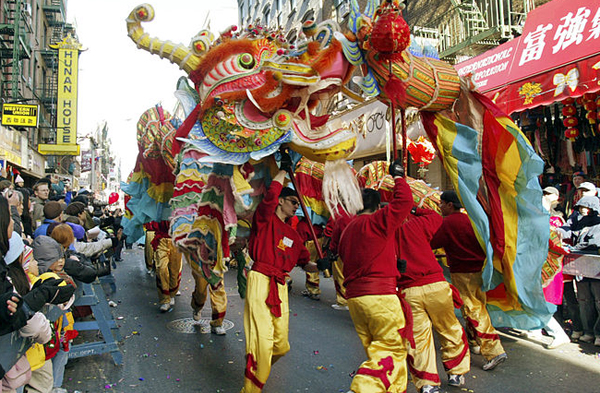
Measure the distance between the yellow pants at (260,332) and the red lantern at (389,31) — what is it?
1934mm

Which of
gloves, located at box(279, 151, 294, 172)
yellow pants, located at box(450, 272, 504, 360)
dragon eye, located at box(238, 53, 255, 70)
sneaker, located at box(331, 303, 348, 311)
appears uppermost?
dragon eye, located at box(238, 53, 255, 70)

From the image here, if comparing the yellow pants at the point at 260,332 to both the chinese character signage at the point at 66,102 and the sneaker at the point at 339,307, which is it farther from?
the chinese character signage at the point at 66,102

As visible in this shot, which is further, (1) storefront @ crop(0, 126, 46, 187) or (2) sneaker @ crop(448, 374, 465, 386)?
(1) storefront @ crop(0, 126, 46, 187)

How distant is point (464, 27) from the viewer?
1032 cm

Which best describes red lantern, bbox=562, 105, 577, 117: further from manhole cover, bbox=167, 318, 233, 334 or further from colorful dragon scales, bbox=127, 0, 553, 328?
manhole cover, bbox=167, 318, 233, 334

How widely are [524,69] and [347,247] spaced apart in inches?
233

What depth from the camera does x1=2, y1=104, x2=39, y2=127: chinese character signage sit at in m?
14.4

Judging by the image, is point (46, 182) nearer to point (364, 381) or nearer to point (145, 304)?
point (145, 304)

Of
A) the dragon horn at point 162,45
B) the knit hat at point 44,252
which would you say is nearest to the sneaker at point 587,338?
the dragon horn at point 162,45

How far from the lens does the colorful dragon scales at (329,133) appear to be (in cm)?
380

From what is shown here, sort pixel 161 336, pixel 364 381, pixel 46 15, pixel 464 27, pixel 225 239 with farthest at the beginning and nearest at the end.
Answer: pixel 46 15 → pixel 464 27 → pixel 161 336 → pixel 225 239 → pixel 364 381

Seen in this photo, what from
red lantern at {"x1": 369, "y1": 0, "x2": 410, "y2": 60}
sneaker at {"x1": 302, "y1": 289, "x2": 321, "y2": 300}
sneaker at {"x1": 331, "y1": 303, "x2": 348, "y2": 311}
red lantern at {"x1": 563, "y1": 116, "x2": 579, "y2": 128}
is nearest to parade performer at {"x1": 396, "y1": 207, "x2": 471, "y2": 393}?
red lantern at {"x1": 369, "y1": 0, "x2": 410, "y2": 60}

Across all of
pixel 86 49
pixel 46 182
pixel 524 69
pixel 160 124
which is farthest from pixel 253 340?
pixel 86 49

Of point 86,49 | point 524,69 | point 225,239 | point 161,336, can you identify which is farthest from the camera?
point 86,49
